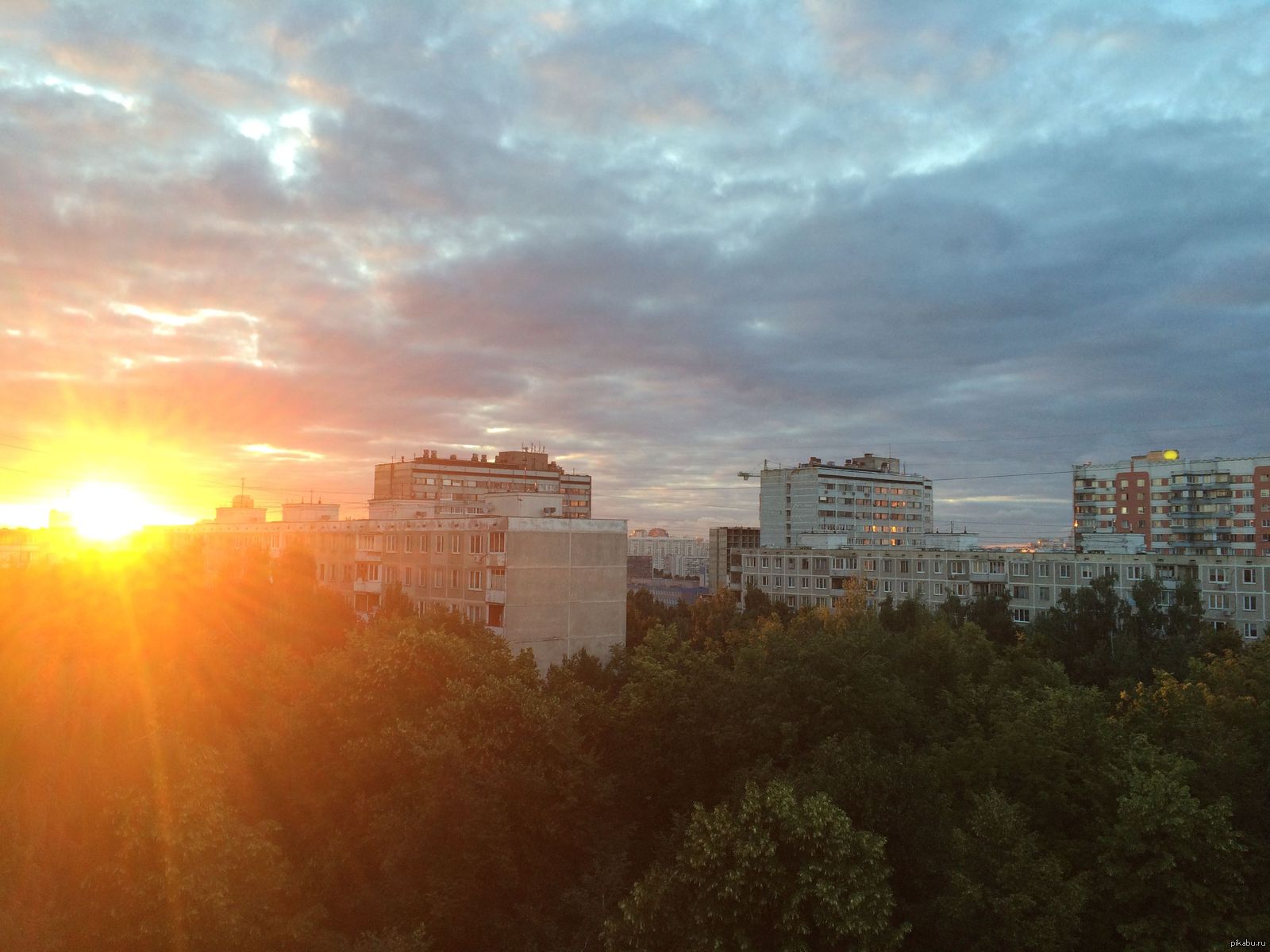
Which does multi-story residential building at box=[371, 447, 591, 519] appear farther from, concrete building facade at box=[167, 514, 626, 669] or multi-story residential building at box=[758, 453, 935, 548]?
concrete building facade at box=[167, 514, 626, 669]

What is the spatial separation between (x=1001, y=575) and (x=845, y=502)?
227 feet

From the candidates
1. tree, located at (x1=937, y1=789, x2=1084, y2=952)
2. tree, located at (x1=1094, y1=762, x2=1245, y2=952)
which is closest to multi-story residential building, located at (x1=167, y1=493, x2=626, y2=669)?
tree, located at (x1=937, y1=789, x2=1084, y2=952)

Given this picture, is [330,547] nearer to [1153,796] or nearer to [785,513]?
[1153,796]

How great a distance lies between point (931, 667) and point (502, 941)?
26.8m

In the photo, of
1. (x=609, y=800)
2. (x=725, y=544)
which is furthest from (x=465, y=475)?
(x=609, y=800)

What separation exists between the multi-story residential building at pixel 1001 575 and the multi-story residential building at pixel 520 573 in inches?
1110

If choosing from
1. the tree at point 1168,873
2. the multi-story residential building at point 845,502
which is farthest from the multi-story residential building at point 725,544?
the tree at point 1168,873

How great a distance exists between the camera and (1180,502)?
114m

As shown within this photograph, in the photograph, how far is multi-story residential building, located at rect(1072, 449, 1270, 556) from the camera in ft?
352

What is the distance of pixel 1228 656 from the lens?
45312 millimetres

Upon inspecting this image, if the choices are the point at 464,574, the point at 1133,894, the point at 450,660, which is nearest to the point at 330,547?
the point at 464,574

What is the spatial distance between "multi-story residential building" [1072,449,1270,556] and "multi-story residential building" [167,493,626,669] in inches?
2752

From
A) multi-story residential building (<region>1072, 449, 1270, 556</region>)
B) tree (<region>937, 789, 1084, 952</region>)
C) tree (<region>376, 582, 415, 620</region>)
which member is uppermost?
multi-story residential building (<region>1072, 449, 1270, 556</region>)

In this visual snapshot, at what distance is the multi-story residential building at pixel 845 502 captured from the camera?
14675 centimetres
